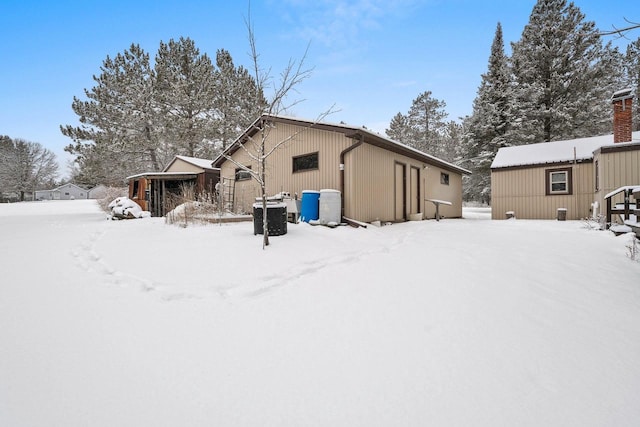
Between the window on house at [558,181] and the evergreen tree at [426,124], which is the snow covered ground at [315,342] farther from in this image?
the evergreen tree at [426,124]

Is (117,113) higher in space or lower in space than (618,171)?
higher

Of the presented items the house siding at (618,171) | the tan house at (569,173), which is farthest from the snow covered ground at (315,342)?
the tan house at (569,173)

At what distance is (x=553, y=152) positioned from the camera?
12281mm

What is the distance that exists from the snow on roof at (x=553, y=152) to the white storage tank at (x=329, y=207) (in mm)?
9707

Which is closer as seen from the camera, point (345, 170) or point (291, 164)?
point (345, 170)

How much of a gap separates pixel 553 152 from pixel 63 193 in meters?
60.5

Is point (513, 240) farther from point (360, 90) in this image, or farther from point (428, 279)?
point (360, 90)

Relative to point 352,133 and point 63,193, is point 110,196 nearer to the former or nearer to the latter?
point 352,133

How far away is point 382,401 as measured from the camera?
159 cm

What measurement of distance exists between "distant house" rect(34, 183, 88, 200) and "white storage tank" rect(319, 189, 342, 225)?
49.8 metres

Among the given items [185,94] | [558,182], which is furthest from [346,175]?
[185,94]

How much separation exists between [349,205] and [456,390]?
6.52m

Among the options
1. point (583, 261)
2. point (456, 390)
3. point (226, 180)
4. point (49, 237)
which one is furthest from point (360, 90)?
point (456, 390)

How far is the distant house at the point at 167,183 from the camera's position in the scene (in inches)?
551
